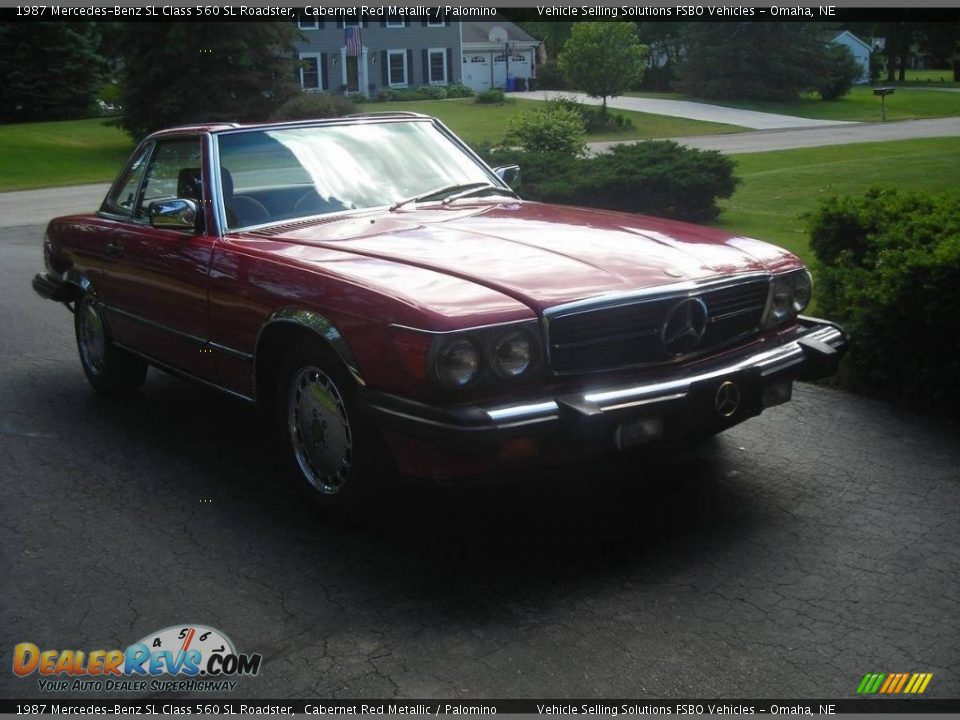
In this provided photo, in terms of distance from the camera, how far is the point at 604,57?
41438 millimetres

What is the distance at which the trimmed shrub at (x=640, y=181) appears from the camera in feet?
44.5

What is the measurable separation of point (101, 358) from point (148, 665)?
3.65 metres

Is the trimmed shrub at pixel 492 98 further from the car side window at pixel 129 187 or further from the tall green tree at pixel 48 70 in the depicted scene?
the car side window at pixel 129 187

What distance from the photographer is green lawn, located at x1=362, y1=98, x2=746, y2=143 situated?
1412 inches

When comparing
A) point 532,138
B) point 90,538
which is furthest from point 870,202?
point 532,138

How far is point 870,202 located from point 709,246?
317 centimetres

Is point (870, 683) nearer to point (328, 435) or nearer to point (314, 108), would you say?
point (328, 435)

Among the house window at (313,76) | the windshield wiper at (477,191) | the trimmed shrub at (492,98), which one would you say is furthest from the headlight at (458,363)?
the house window at (313,76)

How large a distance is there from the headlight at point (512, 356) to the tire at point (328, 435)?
22.5 inches

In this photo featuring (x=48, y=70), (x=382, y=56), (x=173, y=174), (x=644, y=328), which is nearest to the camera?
(x=644, y=328)

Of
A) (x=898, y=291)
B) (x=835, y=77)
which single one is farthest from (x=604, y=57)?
(x=898, y=291)

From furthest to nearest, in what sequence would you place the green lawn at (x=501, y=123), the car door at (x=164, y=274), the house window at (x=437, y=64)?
the house window at (x=437, y=64)
the green lawn at (x=501, y=123)
the car door at (x=164, y=274)

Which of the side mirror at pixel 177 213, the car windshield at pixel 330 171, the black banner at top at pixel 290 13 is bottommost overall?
the side mirror at pixel 177 213

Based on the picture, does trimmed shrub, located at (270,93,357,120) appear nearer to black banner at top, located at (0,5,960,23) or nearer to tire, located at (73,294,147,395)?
black banner at top, located at (0,5,960,23)
